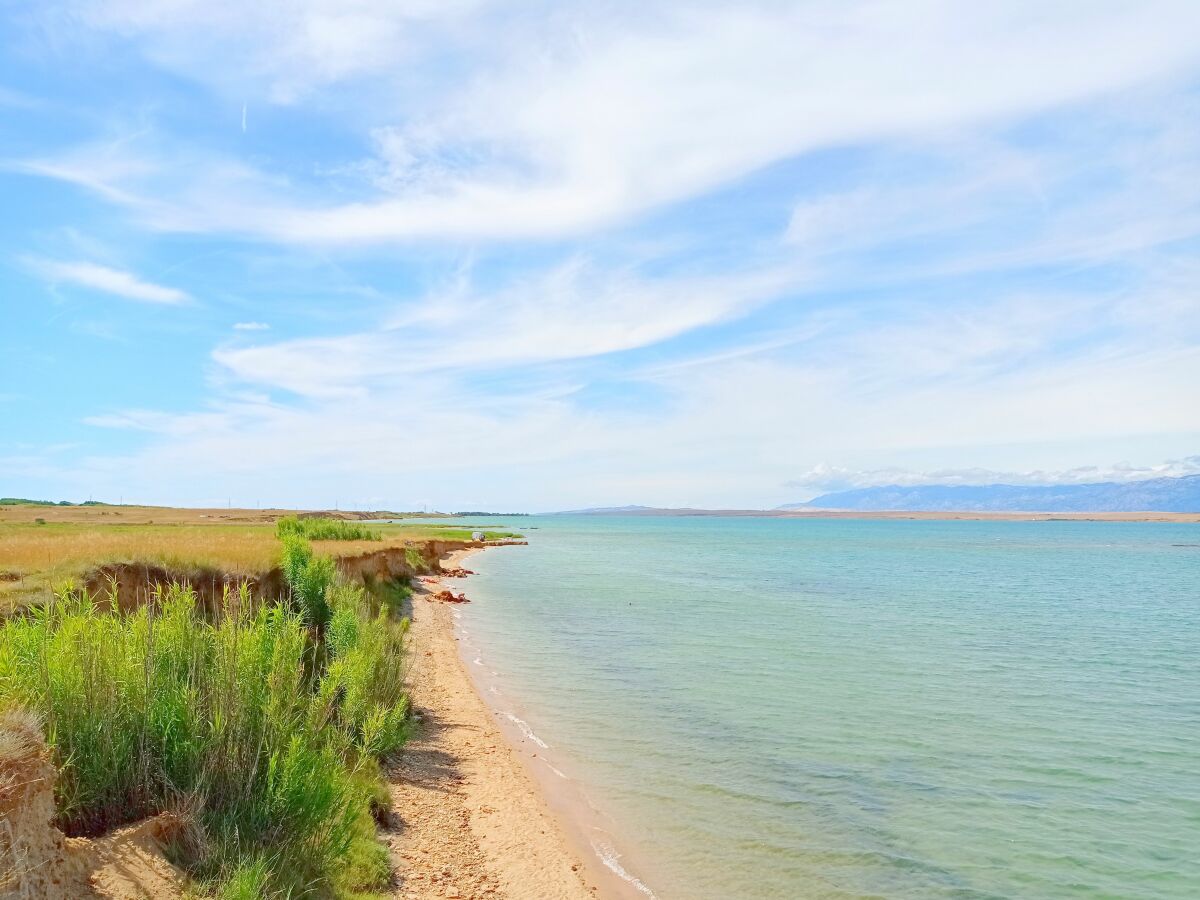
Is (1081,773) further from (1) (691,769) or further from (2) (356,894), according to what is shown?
(2) (356,894)

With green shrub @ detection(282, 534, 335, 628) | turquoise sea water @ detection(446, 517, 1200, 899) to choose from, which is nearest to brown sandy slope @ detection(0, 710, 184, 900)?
turquoise sea water @ detection(446, 517, 1200, 899)

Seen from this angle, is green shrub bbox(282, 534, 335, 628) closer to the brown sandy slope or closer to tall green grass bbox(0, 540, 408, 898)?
tall green grass bbox(0, 540, 408, 898)

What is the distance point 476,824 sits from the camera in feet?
37.3

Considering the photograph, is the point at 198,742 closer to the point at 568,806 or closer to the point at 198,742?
the point at 198,742

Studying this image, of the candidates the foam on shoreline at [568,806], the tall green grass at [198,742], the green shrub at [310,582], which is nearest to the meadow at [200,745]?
the tall green grass at [198,742]

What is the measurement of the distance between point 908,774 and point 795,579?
145 feet

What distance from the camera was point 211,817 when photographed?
21.5 feet

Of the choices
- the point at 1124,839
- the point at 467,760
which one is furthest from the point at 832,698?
the point at 467,760

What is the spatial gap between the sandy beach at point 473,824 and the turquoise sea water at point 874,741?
3.36ft

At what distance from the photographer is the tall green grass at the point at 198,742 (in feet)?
20.2

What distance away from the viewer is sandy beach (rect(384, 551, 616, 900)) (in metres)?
9.48

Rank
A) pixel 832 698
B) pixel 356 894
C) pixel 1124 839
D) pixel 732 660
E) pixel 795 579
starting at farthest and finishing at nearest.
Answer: pixel 795 579 < pixel 732 660 < pixel 832 698 < pixel 1124 839 < pixel 356 894

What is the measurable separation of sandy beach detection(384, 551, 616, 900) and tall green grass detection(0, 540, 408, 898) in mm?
1475

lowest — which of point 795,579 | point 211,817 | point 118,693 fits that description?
point 795,579
